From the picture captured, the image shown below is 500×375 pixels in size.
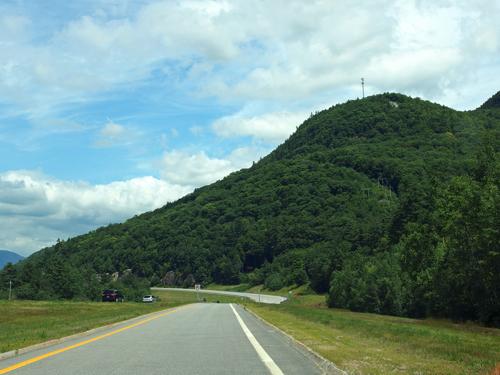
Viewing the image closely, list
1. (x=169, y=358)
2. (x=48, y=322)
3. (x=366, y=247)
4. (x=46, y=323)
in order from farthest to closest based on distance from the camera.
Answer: (x=366, y=247) < (x=48, y=322) < (x=46, y=323) < (x=169, y=358)

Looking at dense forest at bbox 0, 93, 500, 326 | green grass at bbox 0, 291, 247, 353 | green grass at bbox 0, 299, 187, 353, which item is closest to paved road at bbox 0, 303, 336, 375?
green grass at bbox 0, 299, 187, 353

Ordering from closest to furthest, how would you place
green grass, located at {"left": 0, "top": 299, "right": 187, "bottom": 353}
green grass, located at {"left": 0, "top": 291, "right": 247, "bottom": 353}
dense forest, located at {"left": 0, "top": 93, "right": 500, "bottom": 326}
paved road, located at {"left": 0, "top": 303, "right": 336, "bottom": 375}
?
paved road, located at {"left": 0, "top": 303, "right": 336, "bottom": 375}, green grass, located at {"left": 0, "top": 299, "right": 187, "bottom": 353}, green grass, located at {"left": 0, "top": 291, "right": 247, "bottom": 353}, dense forest, located at {"left": 0, "top": 93, "right": 500, "bottom": 326}

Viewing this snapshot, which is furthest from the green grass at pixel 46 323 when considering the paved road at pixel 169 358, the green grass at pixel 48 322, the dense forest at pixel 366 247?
the dense forest at pixel 366 247

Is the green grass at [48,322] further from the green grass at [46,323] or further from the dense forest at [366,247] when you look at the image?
the dense forest at [366,247]

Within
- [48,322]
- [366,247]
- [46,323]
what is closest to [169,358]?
[46,323]

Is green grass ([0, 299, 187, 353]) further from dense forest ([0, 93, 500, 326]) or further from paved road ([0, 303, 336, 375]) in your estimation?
dense forest ([0, 93, 500, 326])

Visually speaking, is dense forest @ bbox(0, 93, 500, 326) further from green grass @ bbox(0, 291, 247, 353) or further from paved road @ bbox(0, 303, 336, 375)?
paved road @ bbox(0, 303, 336, 375)

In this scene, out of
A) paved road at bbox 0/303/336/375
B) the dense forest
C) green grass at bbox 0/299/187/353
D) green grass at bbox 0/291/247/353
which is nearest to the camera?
paved road at bbox 0/303/336/375

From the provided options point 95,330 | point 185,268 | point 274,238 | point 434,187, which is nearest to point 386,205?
point 274,238

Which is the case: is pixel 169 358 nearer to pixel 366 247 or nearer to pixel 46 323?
pixel 46 323

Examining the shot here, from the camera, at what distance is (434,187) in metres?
82.9

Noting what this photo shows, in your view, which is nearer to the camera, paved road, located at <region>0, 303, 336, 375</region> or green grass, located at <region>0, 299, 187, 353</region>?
paved road, located at <region>0, 303, 336, 375</region>

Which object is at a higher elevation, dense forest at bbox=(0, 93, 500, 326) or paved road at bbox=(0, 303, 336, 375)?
dense forest at bbox=(0, 93, 500, 326)

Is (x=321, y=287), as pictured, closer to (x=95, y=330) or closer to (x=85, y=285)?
(x=85, y=285)
